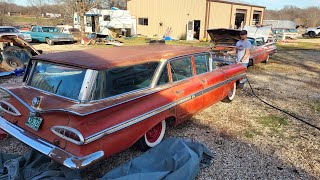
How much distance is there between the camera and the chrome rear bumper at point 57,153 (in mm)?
2707

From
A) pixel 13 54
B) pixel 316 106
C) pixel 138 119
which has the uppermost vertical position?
pixel 13 54

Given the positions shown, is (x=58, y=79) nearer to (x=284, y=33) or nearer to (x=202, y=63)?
(x=202, y=63)

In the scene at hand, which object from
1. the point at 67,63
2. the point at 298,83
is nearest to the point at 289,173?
the point at 67,63

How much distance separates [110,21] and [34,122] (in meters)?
24.5

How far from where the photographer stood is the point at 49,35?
63.0 feet

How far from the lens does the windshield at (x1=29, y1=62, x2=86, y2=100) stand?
321cm

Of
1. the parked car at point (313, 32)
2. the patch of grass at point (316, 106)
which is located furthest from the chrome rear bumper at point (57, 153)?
the parked car at point (313, 32)

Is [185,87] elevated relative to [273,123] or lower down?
elevated

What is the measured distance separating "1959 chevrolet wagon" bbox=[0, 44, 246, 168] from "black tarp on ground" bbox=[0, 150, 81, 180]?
26cm

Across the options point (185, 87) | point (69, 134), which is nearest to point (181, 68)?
point (185, 87)

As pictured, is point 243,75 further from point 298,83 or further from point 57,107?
point 57,107

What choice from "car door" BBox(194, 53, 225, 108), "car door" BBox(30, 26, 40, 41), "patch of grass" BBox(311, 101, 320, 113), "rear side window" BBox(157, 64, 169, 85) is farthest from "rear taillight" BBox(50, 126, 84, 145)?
"car door" BBox(30, 26, 40, 41)

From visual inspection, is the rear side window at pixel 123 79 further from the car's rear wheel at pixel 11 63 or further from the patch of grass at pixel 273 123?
the car's rear wheel at pixel 11 63

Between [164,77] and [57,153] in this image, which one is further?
[164,77]
